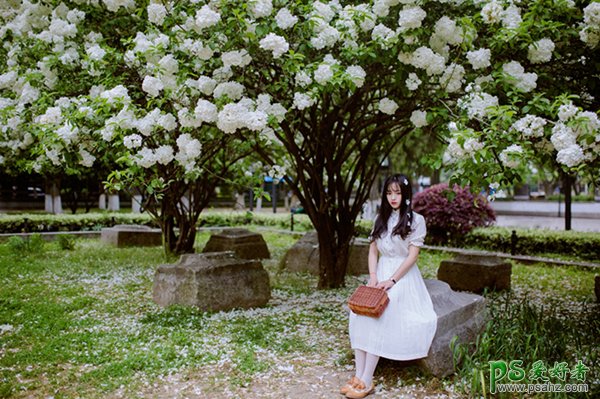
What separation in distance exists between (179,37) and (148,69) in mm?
708

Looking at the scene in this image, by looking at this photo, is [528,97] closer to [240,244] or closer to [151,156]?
[151,156]

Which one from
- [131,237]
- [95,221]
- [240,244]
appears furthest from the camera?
[95,221]

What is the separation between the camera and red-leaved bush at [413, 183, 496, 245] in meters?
13.3

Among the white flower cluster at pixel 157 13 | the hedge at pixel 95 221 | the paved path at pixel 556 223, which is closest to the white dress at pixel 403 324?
the white flower cluster at pixel 157 13

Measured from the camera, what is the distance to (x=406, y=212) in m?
4.55

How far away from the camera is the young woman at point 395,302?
4.22 metres

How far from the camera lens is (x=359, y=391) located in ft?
13.5

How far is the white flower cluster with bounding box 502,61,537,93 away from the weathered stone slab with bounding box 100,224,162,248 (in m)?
10.8

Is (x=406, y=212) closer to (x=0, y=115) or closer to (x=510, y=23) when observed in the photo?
(x=510, y=23)

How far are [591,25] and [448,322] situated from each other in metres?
2.84

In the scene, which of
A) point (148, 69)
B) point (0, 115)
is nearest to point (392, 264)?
point (148, 69)

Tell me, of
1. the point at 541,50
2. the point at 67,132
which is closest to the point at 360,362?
the point at 541,50

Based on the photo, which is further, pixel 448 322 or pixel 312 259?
pixel 312 259

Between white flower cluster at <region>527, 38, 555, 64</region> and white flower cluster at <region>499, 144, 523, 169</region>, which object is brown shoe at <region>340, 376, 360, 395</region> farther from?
white flower cluster at <region>527, 38, 555, 64</region>
